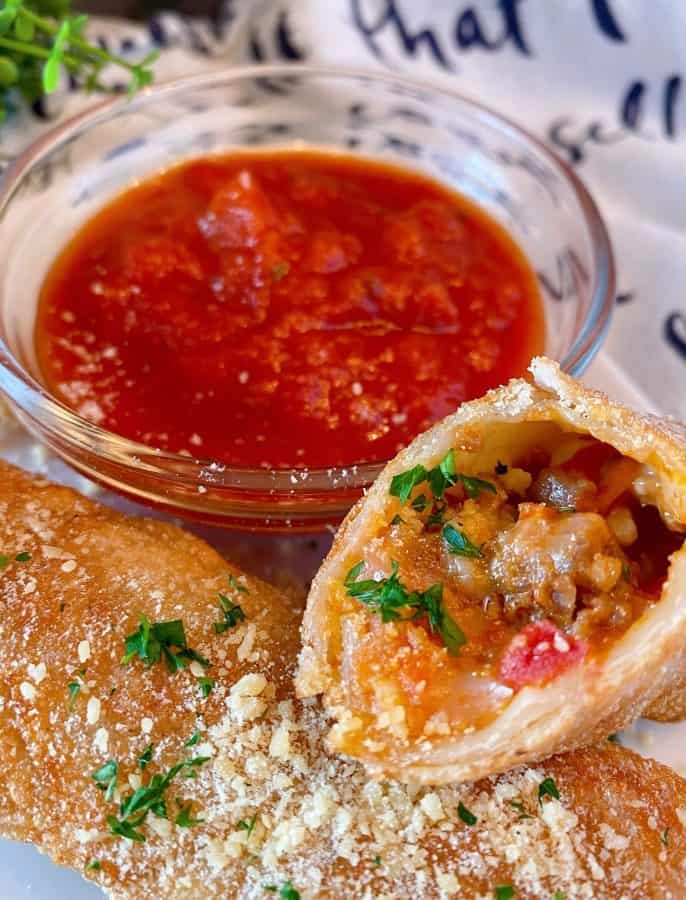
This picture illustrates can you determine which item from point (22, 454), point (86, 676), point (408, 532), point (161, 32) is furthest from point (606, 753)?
point (161, 32)

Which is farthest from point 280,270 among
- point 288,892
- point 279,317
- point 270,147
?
point 288,892

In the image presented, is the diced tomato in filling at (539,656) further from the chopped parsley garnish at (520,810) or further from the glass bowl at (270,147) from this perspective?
the glass bowl at (270,147)

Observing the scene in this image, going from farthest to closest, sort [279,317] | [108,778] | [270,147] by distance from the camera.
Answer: [270,147]
[279,317]
[108,778]

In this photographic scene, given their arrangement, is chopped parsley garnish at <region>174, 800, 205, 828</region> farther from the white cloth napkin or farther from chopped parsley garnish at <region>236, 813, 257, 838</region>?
the white cloth napkin

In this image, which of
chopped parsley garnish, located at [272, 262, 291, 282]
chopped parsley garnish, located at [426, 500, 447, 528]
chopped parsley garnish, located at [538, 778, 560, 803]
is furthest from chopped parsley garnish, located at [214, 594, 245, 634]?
chopped parsley garnish, located at [272, 262, 291, 282]

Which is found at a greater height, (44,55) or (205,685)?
(44,55)

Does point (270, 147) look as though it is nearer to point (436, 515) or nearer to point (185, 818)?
point (436, 515)

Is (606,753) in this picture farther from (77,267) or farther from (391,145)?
(391,145)
